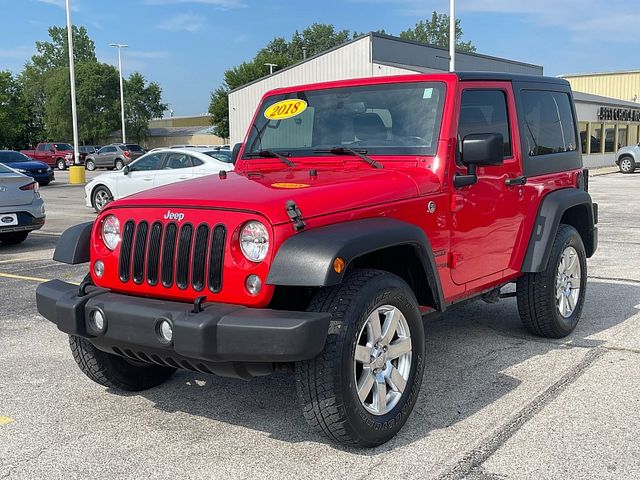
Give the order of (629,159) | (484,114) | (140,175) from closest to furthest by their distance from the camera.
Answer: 1. (484,114)
2. (140,175)
3. (629,159)

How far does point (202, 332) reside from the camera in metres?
3.02

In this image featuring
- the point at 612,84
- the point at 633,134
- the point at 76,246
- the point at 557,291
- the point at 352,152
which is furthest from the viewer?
the point at 612,84

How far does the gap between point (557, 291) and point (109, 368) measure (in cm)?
322

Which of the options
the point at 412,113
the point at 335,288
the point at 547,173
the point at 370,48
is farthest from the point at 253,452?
the point at 370,48

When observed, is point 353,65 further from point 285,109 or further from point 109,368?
point 109,368

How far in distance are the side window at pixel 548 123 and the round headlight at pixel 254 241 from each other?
2.53m

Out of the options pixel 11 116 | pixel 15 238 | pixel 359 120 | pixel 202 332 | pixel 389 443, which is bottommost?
pixel 389 443

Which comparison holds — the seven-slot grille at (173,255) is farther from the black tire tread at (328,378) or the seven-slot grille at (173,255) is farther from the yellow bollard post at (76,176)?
the yellow bollard post at (76,176)

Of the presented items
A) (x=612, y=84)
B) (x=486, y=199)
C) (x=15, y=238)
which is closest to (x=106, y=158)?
(x=15, y=238)

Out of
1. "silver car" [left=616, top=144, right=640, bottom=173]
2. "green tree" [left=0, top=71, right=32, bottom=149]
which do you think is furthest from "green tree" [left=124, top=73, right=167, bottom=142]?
"silver car" [left=616, top=144, right=640, bottom=173]

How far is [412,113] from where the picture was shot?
4320 millimetres

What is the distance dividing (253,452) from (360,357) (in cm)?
70

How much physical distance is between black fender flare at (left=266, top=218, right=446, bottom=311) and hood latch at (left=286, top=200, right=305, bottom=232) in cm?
4

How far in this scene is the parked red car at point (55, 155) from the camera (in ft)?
139
